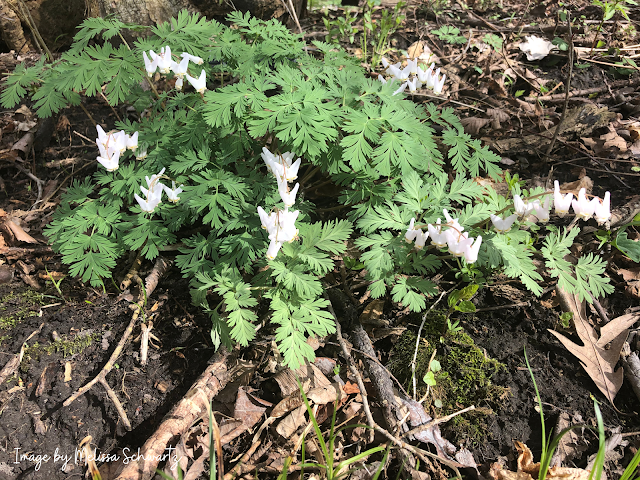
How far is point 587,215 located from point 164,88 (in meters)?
4.44

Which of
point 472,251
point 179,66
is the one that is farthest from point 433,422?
point 179,66

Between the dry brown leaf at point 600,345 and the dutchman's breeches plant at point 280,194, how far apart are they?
0.59 ft

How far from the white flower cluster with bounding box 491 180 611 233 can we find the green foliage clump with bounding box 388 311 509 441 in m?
0.81

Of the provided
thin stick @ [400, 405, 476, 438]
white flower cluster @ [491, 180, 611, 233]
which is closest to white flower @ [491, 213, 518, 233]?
white flower cluster @ [491, 180, 611, 233]

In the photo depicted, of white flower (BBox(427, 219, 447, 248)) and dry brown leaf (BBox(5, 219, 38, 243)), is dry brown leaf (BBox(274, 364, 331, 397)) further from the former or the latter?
dry brown leaf (BBox(5, 219, 38, 243))

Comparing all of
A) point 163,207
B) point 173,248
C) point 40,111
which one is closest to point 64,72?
point 40,111

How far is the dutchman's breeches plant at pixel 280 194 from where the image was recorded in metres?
2.45

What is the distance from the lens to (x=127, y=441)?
2.41m

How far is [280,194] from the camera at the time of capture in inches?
99.7

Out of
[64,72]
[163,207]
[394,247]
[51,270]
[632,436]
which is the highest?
[64,72]

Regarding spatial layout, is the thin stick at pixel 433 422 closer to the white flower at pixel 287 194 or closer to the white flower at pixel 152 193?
the white flower at pixel 287 194

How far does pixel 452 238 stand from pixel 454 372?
3.02 ft

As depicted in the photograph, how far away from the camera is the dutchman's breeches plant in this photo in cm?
245

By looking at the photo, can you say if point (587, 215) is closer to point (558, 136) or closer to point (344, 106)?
point (344, 106)
